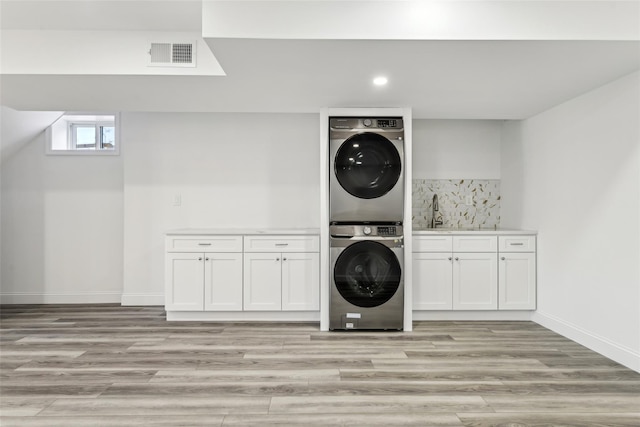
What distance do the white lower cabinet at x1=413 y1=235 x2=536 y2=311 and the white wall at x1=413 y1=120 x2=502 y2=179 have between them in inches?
37.2

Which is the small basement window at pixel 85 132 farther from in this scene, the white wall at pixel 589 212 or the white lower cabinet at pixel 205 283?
Result: the white wall at pixel 589 212

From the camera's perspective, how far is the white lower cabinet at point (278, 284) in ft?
12.9

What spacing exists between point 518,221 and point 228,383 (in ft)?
10.6

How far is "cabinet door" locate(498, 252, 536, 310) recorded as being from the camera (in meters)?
3.94

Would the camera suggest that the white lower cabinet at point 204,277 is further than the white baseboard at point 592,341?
Yes

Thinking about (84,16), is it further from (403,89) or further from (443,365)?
(443,365)

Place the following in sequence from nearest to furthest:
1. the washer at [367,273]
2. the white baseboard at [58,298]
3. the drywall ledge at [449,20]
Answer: the drywall ledge at [449,20] < the washer at [367,273] < the white baseboard at [58,298]

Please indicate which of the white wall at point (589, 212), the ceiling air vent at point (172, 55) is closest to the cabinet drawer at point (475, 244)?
the white wall at point (589, 212)

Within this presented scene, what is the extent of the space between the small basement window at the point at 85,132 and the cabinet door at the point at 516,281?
4350mm

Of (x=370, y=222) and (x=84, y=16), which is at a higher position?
(x=84, y=16)

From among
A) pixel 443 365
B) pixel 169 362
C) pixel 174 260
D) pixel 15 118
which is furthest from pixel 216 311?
pixel 15 118

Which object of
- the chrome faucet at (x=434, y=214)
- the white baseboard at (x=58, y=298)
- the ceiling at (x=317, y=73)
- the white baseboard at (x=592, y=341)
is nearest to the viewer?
the ceiling at (x=317, y=73)

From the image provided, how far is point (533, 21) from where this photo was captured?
2.28 m

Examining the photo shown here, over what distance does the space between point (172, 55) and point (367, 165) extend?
1775 millimetres
